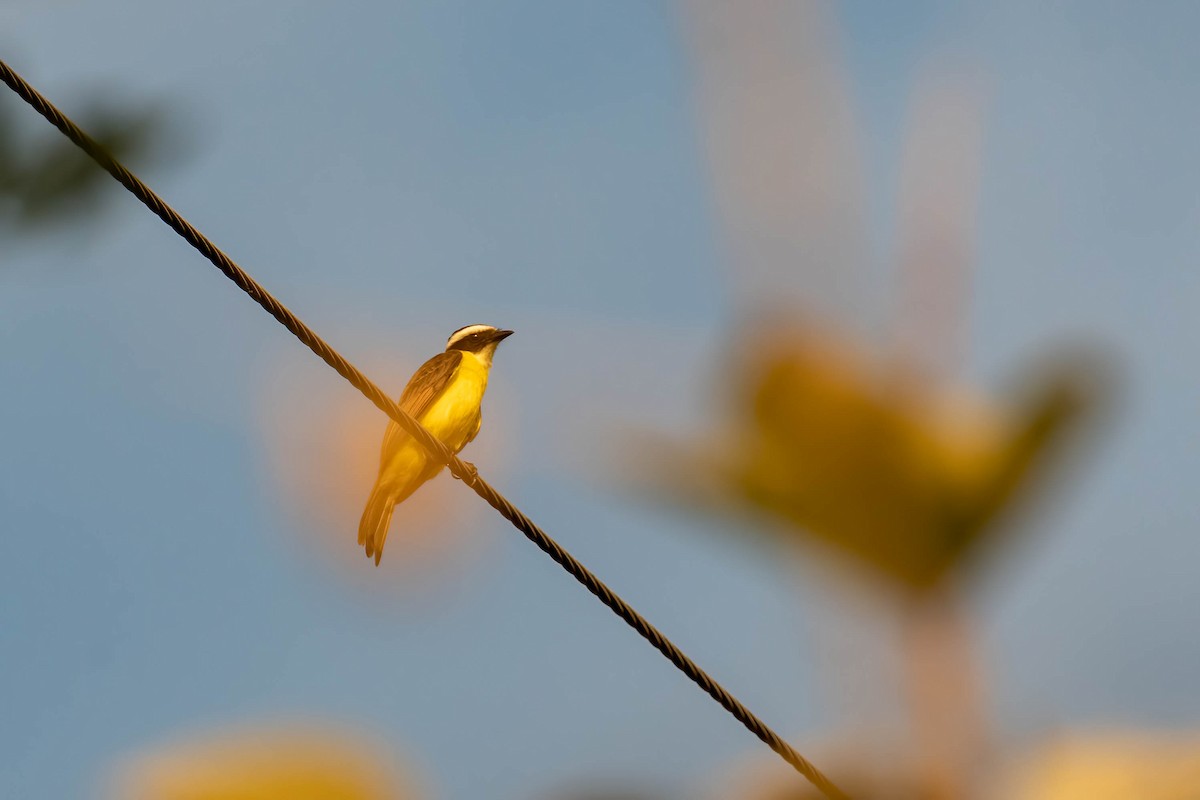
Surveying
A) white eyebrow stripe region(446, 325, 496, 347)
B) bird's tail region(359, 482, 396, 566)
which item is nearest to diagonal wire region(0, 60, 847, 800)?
bird's tail region(359, 482, 396, 566)

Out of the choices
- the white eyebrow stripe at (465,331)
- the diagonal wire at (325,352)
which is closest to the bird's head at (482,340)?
the white eyebrow stripe at (465,331)

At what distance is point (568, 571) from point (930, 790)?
2.86 meters

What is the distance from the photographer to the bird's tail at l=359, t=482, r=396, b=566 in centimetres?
816

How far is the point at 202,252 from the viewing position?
429 cm

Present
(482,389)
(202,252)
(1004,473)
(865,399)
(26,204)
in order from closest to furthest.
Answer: (1004,473) < (865,399) < (202,252) < (26,204) < (482,389)

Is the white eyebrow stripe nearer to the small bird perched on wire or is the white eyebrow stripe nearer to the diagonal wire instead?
the small bird perched on wire

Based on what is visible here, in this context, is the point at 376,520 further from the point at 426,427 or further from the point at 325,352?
the point at 325,352

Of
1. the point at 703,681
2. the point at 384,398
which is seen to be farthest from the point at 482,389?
the point at 703,681

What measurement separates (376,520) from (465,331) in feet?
6.06

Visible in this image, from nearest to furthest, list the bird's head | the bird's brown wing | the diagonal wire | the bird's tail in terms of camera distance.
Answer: the diagonal wire
the bird's tail
the bird's brown wing
the bird's head

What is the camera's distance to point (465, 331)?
9617 millimetres

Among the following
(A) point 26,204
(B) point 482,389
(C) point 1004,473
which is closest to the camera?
(C) point 1004,473

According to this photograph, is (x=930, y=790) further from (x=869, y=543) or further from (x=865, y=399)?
(x=865, y=399)

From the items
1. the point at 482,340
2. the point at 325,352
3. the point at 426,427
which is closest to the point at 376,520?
the point at 426,427
